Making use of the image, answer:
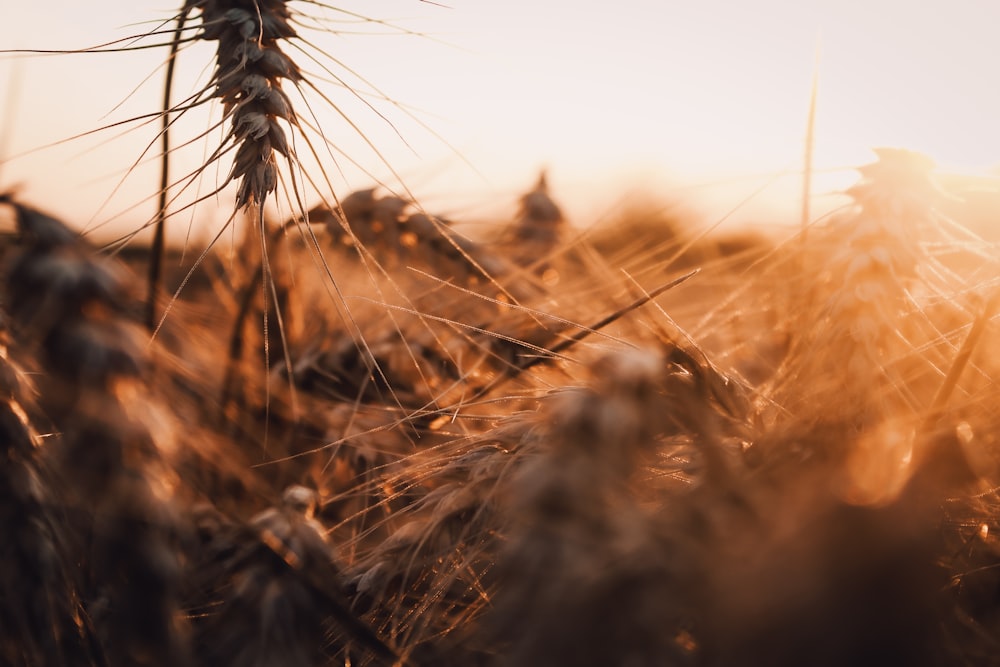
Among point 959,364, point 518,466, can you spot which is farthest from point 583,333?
point 959,364

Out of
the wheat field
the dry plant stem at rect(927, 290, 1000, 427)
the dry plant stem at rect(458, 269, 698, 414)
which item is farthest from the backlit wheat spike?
the dry plant stem at rect(927, 290, 1000, 427)

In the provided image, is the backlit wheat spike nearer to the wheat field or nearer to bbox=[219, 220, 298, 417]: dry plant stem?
the wheat field

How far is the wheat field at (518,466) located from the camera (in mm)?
349

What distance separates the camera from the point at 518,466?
0.62m

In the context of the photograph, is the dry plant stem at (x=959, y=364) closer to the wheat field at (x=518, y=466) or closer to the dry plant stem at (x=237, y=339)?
the wheat field at (x=518, y=466)

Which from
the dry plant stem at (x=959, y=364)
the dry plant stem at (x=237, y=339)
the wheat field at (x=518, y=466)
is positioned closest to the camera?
the wheat field at (x=518, y=466)

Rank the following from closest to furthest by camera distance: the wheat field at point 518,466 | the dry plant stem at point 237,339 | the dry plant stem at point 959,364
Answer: the wheat field at point 518,466 → the dry plant stem at point 959,364 → the dry plant stem at point 237,339

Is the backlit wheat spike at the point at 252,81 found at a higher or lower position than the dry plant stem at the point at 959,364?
higher

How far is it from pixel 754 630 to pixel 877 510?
0.32ft

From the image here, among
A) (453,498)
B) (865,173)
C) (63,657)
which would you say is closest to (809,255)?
(865,173)

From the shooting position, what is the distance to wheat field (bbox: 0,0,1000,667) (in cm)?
35

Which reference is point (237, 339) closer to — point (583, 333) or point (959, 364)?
point (583, 333)

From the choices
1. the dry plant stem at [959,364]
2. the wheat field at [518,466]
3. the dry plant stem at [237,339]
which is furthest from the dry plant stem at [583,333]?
the dry plant stem at [237,339]

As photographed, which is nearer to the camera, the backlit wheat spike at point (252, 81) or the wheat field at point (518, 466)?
the wheat field at point (518, 466)
